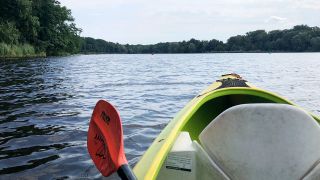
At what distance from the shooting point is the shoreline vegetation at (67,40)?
1708 inches

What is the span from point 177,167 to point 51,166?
7.51 feet

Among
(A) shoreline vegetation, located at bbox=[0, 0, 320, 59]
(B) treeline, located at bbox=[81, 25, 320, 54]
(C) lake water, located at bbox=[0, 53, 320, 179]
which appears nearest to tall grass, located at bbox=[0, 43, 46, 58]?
(A) shoreline vegetation, located at bbox=[0, 0, 320, 59]

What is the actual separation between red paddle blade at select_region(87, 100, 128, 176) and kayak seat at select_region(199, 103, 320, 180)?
2.34ft

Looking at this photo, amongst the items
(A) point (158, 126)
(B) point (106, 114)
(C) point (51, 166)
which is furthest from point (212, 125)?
(A) point (158, 126)

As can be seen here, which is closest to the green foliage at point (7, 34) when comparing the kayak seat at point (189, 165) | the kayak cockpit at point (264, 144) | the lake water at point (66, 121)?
the lake water at point (66, 121)

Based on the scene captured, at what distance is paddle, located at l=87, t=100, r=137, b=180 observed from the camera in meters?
2.61

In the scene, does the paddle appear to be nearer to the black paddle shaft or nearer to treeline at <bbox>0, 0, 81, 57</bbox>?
the black paddle shaft

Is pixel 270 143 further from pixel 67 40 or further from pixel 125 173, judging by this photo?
pixel 67 40

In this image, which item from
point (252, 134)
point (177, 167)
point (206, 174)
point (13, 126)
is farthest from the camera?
point (13, 126)

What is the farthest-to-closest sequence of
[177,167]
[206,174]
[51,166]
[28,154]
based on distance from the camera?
[28,154] → [51,166] → [177,167] → [206,174]

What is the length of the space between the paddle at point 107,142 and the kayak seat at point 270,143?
0.68 meters

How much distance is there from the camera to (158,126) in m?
6.99

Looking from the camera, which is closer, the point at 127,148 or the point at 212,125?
the point at 212,125

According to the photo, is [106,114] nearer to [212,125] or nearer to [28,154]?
[212,125]
